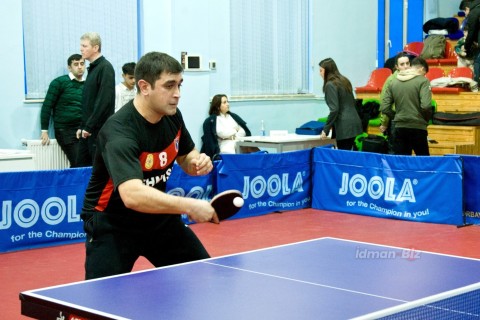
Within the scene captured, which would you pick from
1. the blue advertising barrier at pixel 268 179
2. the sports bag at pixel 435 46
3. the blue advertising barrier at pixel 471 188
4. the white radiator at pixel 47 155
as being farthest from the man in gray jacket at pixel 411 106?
the sports bag at pixel 435 46

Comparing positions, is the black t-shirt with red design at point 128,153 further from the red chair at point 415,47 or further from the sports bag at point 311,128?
the red chair at point 415,47

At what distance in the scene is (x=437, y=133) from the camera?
1311 cm

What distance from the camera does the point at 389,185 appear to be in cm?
942

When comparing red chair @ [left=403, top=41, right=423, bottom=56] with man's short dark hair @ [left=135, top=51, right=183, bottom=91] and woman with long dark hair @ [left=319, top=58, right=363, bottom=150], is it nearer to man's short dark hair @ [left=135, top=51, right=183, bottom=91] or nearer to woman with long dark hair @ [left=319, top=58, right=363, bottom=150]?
woman with long dark hair @ [left=319, top=58, right=363, bottom=150]

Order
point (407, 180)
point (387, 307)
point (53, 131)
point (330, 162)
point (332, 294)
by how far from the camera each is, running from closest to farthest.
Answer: point (387, 307) < point (332, 294) < point (407, 180) < point (330, 162) < point (53, 131)

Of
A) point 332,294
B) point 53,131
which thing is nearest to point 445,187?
point 53,131

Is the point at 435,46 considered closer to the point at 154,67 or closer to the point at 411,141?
the point at 411,141

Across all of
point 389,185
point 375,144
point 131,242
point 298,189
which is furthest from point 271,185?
point 131,242

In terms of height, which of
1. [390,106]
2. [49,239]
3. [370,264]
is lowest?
[49,239]

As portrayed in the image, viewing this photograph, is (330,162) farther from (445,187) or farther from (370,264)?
(370,264)

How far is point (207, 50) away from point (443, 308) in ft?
30.8

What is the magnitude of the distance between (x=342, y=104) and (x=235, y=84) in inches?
120

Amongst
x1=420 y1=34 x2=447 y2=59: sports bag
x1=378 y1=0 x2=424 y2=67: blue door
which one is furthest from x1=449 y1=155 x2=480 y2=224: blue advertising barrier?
x1=378 y1=0 x2=424 y2=67: blue door

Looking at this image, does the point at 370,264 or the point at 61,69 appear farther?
the point at 61,69
